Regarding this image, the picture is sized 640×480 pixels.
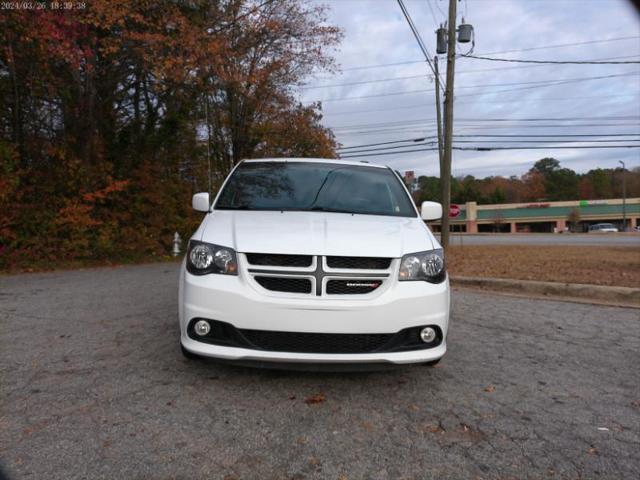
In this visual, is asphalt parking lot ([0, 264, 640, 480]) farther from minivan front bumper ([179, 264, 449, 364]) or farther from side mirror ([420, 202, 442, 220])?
side mirror ([420, 202, 442, 220])

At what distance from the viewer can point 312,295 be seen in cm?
296

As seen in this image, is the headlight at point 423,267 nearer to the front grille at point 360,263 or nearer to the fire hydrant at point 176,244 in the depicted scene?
the front grille at point 360,263

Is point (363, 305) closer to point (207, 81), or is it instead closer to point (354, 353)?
point (354, 353)

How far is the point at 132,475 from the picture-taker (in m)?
2.17

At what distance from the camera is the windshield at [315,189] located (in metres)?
4.15

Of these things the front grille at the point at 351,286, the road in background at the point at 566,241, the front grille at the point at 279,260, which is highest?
the front grille at the point at 279,260

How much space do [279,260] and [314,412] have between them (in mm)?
969

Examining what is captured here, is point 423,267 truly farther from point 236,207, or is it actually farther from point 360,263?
point 236,207

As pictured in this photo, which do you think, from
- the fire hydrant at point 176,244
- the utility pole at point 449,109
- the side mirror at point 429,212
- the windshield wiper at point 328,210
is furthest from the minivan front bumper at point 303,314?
the utility pole at point 449,109

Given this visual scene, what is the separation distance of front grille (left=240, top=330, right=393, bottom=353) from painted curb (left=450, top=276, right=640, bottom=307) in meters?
5.18

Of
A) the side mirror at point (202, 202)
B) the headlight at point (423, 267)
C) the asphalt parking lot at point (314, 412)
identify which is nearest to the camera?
the asphalt parking lot at point (314, 412)

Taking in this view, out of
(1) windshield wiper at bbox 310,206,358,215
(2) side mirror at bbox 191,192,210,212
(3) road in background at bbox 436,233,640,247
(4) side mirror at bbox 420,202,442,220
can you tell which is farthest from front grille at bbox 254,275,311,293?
(3) road in background at bbox 436,233,640,247

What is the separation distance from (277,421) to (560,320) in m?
4.13

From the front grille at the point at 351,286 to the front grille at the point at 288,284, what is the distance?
0.15 meters
